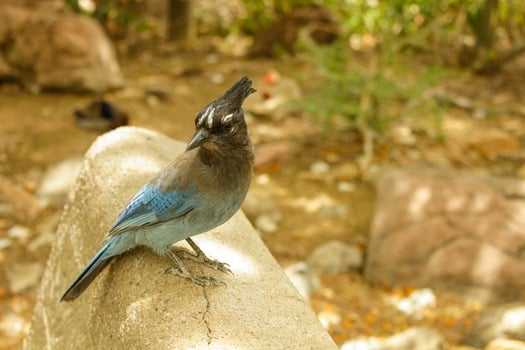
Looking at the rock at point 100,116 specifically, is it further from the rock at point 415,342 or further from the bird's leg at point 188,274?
the bird's leg at point 188,274

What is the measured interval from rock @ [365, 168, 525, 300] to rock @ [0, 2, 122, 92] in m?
4.34

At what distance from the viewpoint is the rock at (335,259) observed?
5.34m

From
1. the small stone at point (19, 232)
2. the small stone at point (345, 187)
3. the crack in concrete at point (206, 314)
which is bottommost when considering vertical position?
the small stone at point (19, 232)

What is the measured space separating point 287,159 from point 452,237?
7.48 feet

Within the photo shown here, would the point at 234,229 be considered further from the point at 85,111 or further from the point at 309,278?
the point at 85,111

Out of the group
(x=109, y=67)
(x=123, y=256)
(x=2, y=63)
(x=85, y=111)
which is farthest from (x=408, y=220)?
(x=2, y=63)

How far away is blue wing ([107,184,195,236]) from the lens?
8.38ft

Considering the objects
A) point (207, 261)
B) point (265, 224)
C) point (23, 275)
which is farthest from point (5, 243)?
point (207, 261)

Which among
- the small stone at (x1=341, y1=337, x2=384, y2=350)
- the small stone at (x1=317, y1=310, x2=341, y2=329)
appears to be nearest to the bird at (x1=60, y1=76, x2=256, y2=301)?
the small stone at (x1=341, y1=337, x2=384, y2=350)

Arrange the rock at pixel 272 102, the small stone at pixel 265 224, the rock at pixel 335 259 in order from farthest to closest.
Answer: the rock at pixel 272 102 < the small stone at pixel 265 224 < the rock at pixel 335 259

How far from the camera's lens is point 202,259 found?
2793mm

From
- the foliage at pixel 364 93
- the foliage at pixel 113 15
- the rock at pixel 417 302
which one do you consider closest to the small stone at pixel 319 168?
the foliage at pixel 364 93

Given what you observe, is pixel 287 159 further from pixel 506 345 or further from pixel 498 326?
pixel 506 345

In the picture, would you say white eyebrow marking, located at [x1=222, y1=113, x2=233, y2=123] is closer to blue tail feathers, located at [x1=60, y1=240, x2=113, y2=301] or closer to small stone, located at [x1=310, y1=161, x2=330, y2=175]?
blue tail feathers, located at [x1=60, y1=240, x2=113, y2=301]
